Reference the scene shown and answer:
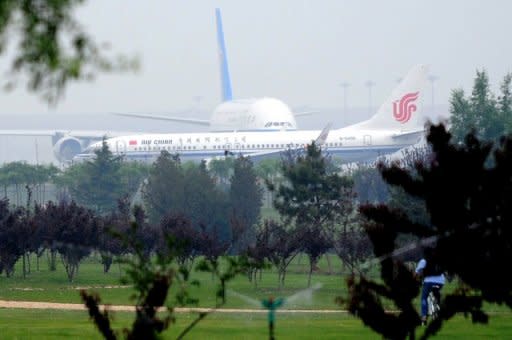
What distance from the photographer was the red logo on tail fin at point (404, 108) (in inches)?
4594

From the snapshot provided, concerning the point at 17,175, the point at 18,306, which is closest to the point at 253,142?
the point at 17,175

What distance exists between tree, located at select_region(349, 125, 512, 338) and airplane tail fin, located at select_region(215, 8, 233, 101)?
486 feet

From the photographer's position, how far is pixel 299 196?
43219mm

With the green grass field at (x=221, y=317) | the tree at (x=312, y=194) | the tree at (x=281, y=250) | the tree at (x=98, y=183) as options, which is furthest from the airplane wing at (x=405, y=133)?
the tree at (x=281, y=250)

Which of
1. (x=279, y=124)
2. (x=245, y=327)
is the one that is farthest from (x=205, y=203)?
(x=279, y=124)

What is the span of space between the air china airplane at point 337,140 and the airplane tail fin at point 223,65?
4445cm

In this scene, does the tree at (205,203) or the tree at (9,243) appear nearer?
the tree at (9,243)

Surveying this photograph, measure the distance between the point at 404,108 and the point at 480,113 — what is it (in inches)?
1707

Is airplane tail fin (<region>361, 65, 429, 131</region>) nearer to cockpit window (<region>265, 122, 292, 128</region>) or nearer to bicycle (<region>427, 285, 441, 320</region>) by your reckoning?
cockpit window (<region>265, 122, 292, 128</region>)

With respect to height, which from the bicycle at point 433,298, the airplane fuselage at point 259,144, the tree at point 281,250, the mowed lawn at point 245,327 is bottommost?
the mowed lawn at point 245,327

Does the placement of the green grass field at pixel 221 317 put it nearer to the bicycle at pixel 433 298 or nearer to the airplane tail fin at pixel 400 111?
the bicycle at pixel 433 298

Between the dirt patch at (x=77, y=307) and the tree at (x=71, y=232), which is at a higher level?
the tree at (x=71, y=232)

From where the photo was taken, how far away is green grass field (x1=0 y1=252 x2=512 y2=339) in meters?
18.0

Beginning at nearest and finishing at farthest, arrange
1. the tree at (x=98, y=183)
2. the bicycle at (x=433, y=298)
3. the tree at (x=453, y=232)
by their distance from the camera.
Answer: the tree at (x=453, y=232)
the bicycle at (x=433, y=298)
the tree at (x=98, y=183)
